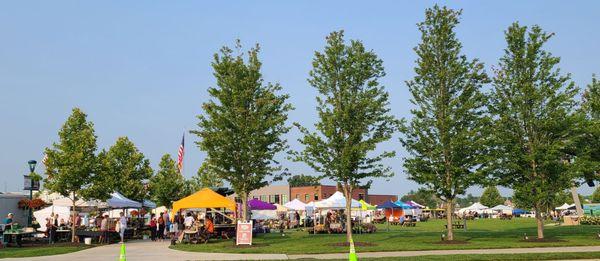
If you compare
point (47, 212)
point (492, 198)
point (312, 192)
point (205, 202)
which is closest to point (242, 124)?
point (205, 202)

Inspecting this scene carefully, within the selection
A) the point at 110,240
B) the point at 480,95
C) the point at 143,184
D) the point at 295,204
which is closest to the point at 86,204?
the point at 110,240

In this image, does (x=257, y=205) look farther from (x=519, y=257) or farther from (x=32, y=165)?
(x=519, y=257)

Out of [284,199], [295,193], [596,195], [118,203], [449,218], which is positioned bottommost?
[449,218]

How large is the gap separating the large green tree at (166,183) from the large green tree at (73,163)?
18163mm

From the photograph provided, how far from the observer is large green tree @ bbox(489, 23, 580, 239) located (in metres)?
24.2

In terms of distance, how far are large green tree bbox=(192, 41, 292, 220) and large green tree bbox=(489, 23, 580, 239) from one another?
10.4 metres

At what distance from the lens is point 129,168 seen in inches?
1617

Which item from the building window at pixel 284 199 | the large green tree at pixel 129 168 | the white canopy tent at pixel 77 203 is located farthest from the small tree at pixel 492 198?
the white canopy tent at pixel 77 203

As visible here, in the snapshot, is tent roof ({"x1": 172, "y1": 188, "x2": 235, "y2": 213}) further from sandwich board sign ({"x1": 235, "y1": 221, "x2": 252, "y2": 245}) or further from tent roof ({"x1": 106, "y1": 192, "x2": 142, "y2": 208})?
tent roof ({"x1": 106, "y1": 192, "x2": 142, "y2": 208})

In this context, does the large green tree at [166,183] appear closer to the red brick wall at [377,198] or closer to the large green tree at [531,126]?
the large green tree at [531,126]

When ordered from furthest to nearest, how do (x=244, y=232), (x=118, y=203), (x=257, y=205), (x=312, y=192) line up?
(x=312, y=192), (x=257, y=205), (x=118, y=203), (x=244, y=232)

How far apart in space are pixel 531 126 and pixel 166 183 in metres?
31.7

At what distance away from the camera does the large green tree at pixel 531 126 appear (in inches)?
955

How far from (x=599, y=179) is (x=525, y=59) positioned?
23.8ft
